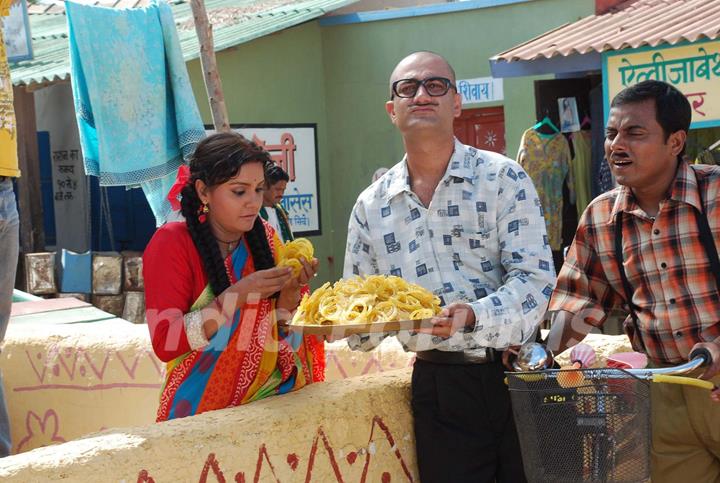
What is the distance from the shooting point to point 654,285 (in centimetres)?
347

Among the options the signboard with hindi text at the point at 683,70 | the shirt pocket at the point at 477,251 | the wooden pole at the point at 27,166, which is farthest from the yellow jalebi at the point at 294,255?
the wooden pole at the point at 27,166

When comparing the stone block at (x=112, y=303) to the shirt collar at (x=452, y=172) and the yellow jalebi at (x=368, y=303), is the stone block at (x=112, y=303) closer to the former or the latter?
the shirt collar at (x=452, y=172)

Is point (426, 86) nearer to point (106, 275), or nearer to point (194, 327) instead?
point (194, 327)

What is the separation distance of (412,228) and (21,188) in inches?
358

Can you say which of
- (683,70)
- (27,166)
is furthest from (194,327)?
(27,166)

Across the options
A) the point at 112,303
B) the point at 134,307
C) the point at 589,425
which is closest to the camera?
the point at 589,425

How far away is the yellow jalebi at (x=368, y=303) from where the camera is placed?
10.6 feet

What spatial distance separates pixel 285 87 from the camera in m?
14.0

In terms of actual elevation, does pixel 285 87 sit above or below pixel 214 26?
below

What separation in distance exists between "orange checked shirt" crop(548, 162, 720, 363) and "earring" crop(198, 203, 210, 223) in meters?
1.33

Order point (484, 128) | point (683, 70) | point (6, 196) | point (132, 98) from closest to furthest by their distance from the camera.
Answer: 1. point (6, 196)
2. point (132, 98)
3. point (683, 70)
4. point (484, 128)

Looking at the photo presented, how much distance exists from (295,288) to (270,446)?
565mm

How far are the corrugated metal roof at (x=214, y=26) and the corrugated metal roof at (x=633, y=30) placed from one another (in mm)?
3654

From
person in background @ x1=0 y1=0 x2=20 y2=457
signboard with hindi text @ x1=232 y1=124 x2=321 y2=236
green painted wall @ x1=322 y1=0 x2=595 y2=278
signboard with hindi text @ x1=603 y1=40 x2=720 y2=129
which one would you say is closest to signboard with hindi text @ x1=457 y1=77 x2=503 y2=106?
green painted wall @ x1=322 y1=0 x2=595 y2=278
